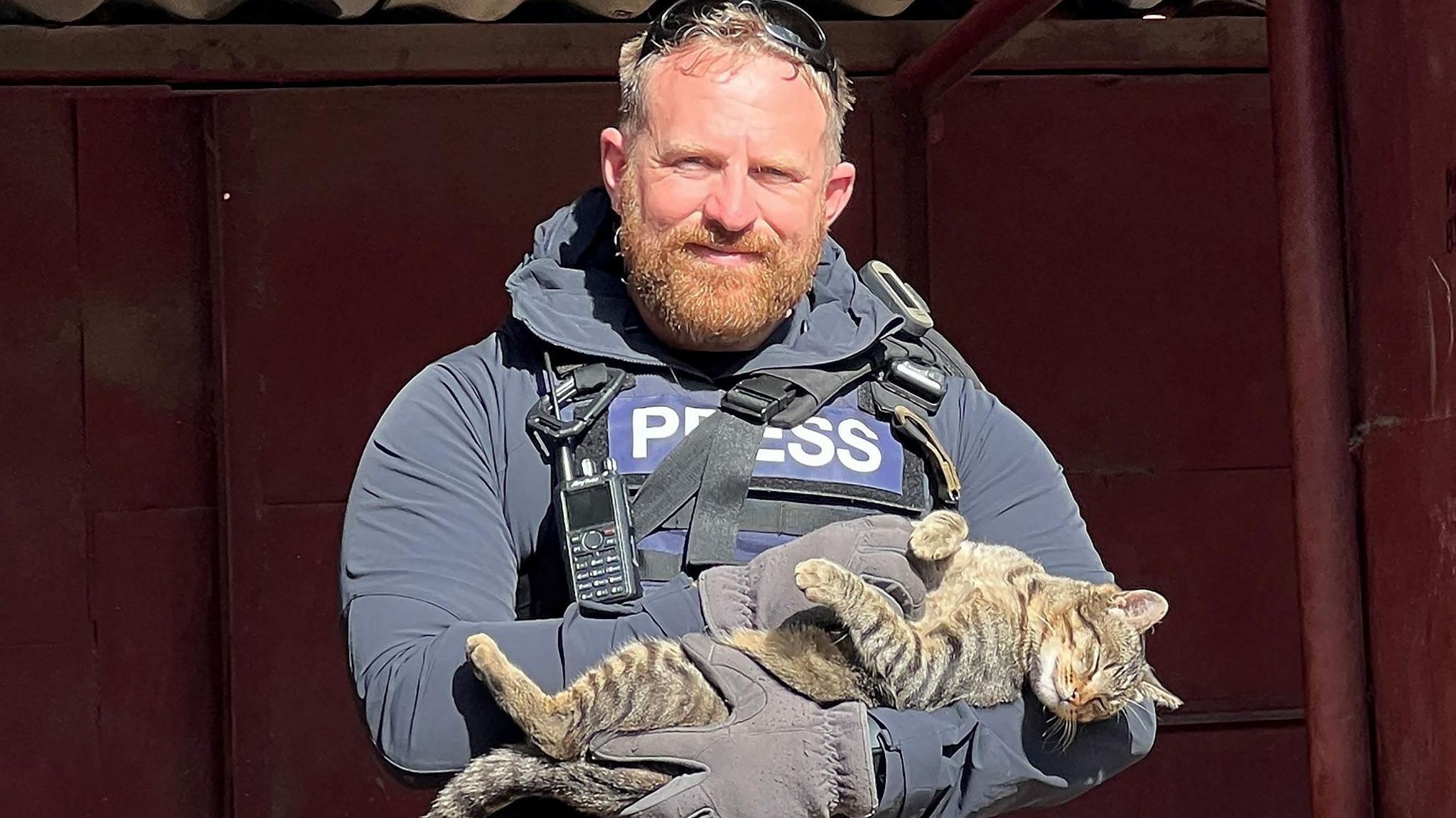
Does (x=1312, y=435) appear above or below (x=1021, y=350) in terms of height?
below

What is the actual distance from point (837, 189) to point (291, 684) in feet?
9.19

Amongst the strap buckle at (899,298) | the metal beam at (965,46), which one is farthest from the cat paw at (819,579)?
the metal beam at (965,46)

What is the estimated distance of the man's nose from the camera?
2547 millimetres

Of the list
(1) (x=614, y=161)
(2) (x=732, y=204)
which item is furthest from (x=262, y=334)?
(2) (x=732, y=204)

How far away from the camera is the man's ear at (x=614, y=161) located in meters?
2.69

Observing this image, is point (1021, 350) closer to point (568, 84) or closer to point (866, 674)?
point (568, 84)

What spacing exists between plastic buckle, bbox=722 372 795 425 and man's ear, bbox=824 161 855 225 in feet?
1.05

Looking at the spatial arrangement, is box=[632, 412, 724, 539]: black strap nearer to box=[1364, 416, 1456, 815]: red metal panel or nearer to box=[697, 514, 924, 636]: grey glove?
box=[697, 514, 924, 636]: grey glove

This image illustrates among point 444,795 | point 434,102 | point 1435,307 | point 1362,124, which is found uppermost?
point 434,102

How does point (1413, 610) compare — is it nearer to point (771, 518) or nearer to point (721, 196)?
point (771, 518)

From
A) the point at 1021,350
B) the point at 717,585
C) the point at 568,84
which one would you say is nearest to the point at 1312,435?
the point at 717,585

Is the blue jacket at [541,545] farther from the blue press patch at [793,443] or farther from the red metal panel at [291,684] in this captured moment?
the red metal panel at [291,684]

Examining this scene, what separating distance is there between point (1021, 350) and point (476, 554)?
3.12m

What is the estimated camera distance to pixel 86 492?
481cm
